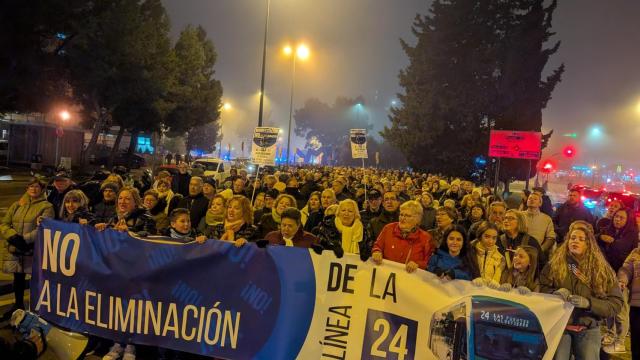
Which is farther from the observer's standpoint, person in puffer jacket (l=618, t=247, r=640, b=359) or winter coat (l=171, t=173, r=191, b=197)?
winter coat (l=171, t=173, r=191, b=197)

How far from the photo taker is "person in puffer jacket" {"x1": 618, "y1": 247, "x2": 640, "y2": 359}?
4867mm

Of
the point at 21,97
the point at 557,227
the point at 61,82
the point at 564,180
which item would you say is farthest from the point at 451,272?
the point at 564,180

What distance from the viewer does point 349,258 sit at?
4.50 m

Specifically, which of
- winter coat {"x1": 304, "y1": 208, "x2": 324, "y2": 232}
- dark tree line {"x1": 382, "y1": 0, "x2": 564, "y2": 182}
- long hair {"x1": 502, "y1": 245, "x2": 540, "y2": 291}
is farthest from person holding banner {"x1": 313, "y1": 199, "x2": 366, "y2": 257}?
dark tree line {"x1": 382, "y1": 0, "x2": 564, "y2": 182}

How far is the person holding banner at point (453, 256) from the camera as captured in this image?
4500mm

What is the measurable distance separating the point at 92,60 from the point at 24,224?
2703cm

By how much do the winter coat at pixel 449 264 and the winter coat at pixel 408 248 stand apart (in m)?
0.07

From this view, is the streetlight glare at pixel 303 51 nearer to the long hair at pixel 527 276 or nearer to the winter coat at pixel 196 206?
Answer: the winter coat at pixel 196 206

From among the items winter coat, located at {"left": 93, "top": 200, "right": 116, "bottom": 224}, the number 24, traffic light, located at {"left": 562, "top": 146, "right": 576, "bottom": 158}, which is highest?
traffic light, located at {"left": 562, "top": 146, "right": 576, "bottom": 158}

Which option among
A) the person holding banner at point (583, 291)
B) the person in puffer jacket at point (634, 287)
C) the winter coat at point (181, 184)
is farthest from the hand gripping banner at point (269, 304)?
the winter coat at point (181, 184)

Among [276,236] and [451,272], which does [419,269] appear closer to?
[451,272]

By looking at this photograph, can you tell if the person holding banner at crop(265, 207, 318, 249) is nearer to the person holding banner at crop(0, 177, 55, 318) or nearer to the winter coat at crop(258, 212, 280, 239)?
the winter coat at crop(258, 212, 280, 239)

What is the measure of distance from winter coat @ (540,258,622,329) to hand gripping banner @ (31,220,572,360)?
0.15 meters

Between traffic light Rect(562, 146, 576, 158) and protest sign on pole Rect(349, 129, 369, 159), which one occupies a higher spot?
traffic light Rect(562, 146, 576, 158)
